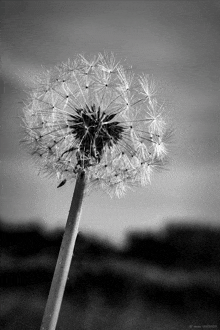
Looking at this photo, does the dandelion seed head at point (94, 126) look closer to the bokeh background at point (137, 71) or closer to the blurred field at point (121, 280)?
the bokeh background at point (137, 71)

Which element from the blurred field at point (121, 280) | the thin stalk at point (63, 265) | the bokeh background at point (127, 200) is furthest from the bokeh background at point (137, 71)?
the blurred field at point (121, 280)

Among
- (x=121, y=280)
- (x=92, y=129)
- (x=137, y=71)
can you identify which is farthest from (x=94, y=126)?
(x=121, y=280)

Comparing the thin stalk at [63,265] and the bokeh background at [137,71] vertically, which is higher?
the bokeh background at [137,71]

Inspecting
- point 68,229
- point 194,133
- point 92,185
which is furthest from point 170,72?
point 68,229

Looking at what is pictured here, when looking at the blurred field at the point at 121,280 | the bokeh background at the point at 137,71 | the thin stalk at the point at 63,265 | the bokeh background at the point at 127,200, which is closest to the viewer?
the thin stalk at the point at 63,265

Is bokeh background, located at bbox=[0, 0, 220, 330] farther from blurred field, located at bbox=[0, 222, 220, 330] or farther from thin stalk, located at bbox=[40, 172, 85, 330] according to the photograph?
thin stalk, located at bbox=[40, 172, 85, 330]

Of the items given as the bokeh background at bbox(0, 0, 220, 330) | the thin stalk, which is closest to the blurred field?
the bokeh background at bbox(0, 0, 220, 330)

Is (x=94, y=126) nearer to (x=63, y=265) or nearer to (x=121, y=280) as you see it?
(x=63, y=265)
